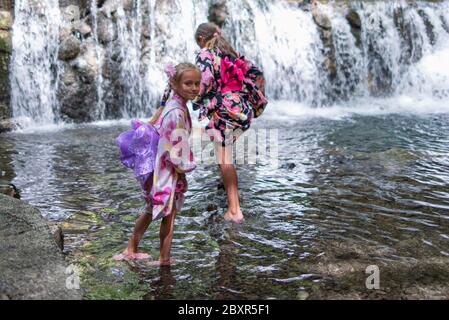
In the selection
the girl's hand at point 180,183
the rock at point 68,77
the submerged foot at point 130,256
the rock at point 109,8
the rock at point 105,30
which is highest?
the rock at point 109,8

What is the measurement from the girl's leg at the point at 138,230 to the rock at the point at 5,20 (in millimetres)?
8508

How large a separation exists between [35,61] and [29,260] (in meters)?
8.71

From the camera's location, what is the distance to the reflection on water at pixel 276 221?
356 cm

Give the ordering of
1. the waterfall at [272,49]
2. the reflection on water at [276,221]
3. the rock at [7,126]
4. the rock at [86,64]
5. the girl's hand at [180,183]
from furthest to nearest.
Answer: the rock at [86,64] → the waterfall at [272,49] → the rock at [7,126] → the girl's hand at [180,183] → the reflection on water at [276,221]

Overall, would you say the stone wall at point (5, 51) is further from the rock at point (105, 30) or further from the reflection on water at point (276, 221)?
the reflection on water at point (276, 221)

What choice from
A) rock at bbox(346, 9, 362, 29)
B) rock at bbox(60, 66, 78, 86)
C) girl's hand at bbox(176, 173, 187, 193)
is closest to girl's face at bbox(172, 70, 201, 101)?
girl's hand at bbox(176, 173, 187, 193)

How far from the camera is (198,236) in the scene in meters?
4.54

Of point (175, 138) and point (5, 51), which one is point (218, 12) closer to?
point (5, 51)

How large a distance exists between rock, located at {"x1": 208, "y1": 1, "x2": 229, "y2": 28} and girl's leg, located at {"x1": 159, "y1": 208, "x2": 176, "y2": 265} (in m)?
10.5

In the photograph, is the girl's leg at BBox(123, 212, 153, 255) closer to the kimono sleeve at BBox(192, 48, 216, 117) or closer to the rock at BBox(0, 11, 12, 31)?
the kimono sleeve at BBox(192, 48, 216, 117)

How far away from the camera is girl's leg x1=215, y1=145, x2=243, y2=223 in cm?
493

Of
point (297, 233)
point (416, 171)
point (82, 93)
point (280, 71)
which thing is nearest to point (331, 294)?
point (297, 233)

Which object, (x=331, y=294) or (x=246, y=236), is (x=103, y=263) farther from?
(x=331, y=294)

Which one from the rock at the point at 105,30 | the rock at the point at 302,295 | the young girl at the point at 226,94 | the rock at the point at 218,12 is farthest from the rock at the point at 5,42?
the rock at the point at 302,295
